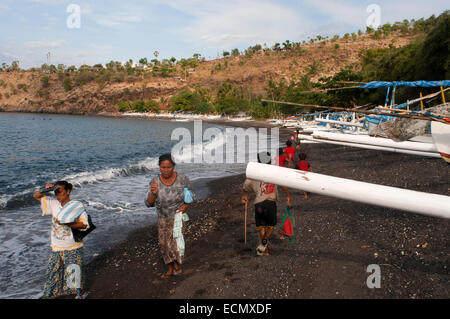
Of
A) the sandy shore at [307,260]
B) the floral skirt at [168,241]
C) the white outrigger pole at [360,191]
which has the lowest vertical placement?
the sandy shore at [307,260]

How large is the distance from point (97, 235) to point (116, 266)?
6.99 feet

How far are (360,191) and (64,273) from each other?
3.98 meters

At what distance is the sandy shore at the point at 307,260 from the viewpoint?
3.74m

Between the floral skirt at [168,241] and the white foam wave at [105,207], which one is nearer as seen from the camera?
the floral skirt at [168,241]

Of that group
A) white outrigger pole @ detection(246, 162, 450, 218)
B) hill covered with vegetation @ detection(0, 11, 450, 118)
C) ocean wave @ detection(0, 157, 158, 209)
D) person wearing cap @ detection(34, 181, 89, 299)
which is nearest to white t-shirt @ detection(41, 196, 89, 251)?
person wearing cap @ detection(34, 181, 89, 299)

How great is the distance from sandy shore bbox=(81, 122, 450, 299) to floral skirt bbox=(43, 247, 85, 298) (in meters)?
0.68

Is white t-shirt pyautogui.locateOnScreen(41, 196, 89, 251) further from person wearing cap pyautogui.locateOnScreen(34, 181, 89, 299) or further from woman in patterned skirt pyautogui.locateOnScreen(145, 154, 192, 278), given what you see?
woman in patterned skirt pyautogui.locateOnScreen(145, 154, 192, 278)

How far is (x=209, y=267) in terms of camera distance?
4.83 metres

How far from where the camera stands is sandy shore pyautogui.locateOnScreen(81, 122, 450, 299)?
3742mm

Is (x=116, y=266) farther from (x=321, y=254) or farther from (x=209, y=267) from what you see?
(x=321, y=254)

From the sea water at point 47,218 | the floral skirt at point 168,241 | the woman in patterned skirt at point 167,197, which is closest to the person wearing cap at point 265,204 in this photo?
the woman in patterned skirt at point 167,197

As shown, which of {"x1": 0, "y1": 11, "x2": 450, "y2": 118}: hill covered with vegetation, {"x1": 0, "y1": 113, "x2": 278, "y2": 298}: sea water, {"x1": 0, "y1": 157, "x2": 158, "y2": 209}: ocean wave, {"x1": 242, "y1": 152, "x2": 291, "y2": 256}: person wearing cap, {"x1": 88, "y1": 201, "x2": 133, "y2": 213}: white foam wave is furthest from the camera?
{"x1": 0, "y1": 11, "x2": 450, "y2": 118}: hill covered with vegetation

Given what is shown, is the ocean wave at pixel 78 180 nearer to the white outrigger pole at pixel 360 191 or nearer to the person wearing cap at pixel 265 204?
the person wearing cap at pixel 265 204
